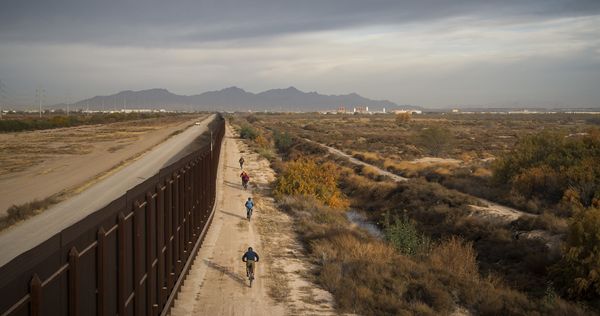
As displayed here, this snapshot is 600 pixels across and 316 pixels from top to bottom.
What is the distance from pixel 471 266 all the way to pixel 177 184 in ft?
30.1

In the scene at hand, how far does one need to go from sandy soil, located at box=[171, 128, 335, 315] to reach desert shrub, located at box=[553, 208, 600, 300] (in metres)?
6.73

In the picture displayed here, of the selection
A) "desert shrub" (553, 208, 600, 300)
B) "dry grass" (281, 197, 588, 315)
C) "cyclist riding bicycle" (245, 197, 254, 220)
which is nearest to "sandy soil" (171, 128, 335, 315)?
"cyclist riding bicycle" (245, 197, 254, 220)

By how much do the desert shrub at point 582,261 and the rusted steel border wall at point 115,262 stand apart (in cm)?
1020

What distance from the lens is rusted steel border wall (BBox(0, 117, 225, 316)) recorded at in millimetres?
3818

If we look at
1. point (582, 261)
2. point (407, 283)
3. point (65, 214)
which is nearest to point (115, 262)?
point (407, 283)

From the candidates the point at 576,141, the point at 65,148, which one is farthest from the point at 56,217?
the point at 65,148

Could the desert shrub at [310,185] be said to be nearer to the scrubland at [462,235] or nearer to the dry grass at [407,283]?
the scrubland at [462,235]

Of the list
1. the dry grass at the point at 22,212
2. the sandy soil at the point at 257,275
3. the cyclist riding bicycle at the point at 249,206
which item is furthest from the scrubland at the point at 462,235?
the dry grass at the point at 22,212

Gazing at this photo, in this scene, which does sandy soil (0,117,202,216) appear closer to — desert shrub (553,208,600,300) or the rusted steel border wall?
the rusted steel border wall

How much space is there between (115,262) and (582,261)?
1232 cm

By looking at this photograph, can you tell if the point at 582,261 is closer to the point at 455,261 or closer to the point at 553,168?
the point at 455,261

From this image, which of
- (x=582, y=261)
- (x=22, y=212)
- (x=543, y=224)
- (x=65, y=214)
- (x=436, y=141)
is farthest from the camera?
(x=436, y=141)

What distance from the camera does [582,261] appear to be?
1382 cm

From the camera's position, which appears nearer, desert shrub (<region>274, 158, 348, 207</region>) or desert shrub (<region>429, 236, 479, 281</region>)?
desert shrub (<region>429, 236, 479, 281</region>)
